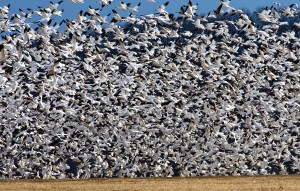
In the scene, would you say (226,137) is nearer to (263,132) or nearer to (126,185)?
(263,132)

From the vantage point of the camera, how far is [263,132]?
3975 centimetres

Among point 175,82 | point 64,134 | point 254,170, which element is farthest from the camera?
point 254,170

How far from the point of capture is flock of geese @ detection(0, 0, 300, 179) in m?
34.0

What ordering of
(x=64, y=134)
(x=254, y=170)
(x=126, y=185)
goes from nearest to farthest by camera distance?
(x=126, y=185) < (x=64, y=134) < (x=254, y=170)

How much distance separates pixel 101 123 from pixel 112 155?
5.51 ft

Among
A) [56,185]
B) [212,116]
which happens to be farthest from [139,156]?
[56,185]

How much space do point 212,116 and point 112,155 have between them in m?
4.51

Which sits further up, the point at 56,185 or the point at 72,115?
the point at 72,115

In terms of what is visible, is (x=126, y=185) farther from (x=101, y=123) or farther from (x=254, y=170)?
(x=254, y=170)

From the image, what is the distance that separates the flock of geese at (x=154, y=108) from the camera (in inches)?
1337

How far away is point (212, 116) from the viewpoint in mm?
39219

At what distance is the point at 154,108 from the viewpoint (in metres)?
38.6

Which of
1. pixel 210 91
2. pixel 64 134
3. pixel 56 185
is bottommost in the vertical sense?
pixel 56 185

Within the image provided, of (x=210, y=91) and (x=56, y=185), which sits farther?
(x=210, y=91)
